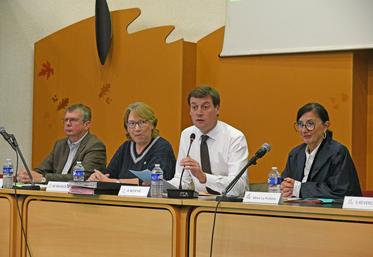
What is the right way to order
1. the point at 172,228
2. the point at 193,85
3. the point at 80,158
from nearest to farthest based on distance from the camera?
the point at 172,228 → the point at 80,158 → the point at 193,85

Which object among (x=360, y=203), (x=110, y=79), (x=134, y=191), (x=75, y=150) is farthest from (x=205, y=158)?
(x=110, y=79)

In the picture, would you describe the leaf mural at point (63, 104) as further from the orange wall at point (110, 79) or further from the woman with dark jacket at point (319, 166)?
the woman with dark jacket at point (319, 166)

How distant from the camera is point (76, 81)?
5801 mm

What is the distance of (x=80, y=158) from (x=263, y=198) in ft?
6.05

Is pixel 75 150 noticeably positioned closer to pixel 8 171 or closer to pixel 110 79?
pixel 8 171

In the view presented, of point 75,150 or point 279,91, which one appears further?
point 279,91

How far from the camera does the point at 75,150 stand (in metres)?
4.30

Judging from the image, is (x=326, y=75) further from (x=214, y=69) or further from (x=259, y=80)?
(x=214, y=69)

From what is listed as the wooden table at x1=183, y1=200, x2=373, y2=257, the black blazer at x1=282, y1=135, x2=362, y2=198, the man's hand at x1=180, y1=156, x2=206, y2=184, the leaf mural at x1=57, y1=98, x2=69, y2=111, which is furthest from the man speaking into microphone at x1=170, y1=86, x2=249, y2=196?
the leaf mural at x1=57, y1=98, x2=69, y2=111

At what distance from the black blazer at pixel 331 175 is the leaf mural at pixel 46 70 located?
3.20 meters

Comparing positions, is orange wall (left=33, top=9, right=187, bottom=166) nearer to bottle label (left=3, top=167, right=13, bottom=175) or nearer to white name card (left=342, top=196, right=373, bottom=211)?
bottle label (left=3, top=167, right=13, bottom=175)

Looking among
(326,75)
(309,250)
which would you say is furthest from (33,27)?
(309,250)

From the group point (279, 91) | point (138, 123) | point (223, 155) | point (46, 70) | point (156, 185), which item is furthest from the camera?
point (46, 70)

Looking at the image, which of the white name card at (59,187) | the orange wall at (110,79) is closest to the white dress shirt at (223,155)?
the white name card at (59,187)
